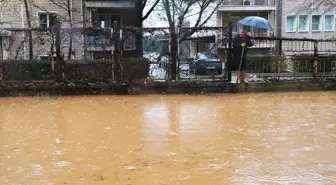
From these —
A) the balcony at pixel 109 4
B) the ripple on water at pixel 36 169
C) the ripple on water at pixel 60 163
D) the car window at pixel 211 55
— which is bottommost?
the ripple on water at pixel 36 169

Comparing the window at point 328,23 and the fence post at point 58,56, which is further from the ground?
the window at point 328,23

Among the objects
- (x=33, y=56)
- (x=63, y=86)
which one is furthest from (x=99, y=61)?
(x=33, y=56)

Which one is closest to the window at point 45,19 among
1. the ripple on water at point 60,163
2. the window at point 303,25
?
the window at point 303,25

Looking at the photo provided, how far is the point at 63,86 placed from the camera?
1338 cm

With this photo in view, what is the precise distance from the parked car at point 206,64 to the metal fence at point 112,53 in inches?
3.0

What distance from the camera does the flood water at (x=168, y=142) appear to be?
5.19m

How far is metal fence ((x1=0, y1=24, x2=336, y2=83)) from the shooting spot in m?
13.6

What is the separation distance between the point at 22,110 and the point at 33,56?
3691 mm

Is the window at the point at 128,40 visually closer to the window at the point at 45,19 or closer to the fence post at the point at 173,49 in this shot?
the fence post at the point at 173,49

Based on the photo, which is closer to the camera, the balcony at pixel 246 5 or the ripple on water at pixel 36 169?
the ripple on water at pixel 36 169

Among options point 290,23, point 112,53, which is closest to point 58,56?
point 112,53

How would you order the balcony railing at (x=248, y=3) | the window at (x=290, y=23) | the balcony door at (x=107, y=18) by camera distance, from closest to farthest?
1. the balcony door at (x=107, y=18)
2. the balcony railing at (x=248, y=3)
3. the window at (x=290, y=23)

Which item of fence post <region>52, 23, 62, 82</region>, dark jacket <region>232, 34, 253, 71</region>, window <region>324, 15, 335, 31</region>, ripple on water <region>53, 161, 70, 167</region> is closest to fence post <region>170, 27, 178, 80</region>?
dark jacket <region>232, 34, 253, 71</region>

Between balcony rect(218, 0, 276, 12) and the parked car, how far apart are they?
20577 mm
